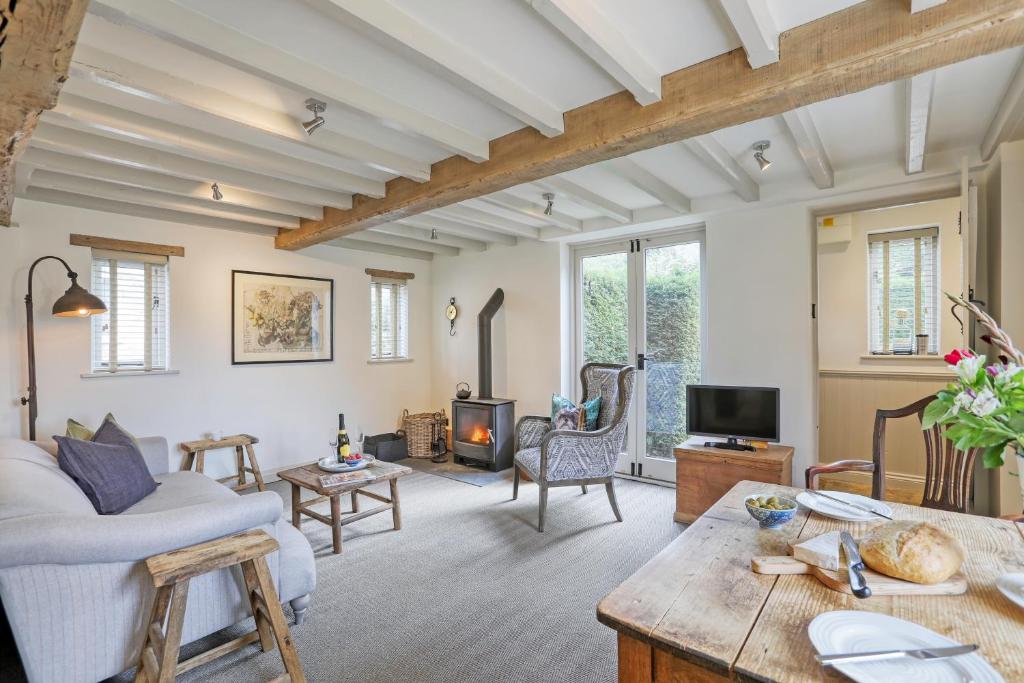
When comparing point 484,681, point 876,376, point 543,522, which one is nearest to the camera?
point 484,681

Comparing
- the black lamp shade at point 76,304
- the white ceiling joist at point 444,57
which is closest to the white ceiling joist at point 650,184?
the white ceiling joist at point 444,57

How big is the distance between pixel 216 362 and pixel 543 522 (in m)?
3.14

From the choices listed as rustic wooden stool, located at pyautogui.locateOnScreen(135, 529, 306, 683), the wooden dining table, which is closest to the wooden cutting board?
the wooden dining table

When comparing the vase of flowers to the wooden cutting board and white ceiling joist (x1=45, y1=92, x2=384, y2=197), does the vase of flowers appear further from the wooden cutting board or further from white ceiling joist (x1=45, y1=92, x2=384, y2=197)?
white ceiling joist (x1=45, y1=92, x2=384, y2=197)

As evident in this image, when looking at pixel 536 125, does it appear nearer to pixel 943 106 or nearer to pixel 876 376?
pixel 943 106

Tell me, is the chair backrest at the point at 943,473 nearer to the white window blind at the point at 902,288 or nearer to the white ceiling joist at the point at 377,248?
the white window blind at the point at 902,288

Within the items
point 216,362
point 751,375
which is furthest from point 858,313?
point 216,362

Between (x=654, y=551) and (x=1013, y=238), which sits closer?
(x=1013, y=238)

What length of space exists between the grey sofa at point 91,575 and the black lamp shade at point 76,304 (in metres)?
1.35

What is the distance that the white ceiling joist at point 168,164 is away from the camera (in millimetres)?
2549

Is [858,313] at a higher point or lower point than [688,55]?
lower

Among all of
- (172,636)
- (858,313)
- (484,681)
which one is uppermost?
(858,313)

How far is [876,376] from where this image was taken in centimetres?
423

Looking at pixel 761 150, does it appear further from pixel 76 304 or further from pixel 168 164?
pixel 76 304
